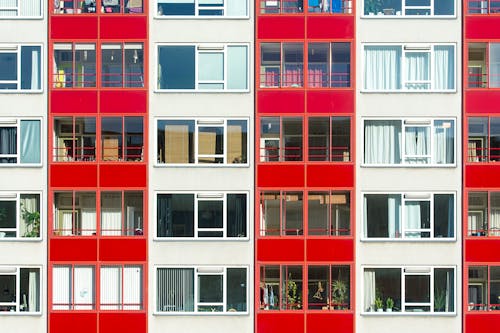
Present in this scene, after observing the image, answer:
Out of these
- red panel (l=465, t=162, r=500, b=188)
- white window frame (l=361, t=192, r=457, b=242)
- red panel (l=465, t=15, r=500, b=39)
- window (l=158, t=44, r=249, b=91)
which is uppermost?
red panel (l=465, t=15, r=500, b=39)

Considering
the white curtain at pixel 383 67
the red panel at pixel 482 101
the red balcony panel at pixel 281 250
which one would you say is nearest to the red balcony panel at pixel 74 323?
the red balcony panel at pixel 281 250

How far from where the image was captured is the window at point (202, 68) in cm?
3244

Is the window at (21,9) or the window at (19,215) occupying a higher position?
the window at (21,9)

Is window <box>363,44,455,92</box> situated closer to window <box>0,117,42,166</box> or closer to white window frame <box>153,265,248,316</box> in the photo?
white window frame <box>153,265,248,316</box>

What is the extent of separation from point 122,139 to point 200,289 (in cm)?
624

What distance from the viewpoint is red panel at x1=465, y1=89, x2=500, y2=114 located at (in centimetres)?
3206

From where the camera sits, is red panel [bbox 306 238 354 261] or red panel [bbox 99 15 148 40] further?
red panel [bbox 99 15 148 40]

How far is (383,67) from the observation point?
32.6 m

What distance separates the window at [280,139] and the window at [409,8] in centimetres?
506

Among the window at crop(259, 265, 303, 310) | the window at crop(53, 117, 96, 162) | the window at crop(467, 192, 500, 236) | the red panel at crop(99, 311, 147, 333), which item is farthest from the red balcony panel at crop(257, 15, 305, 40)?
the red panel at crop(99, 311, 147, 333)

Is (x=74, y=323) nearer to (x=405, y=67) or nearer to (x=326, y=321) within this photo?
(x=326, y=321)

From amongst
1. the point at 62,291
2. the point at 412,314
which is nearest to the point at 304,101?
the point at 412,314

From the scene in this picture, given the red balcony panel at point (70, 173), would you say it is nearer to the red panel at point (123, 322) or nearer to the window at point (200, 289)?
the window at point (200, 289)

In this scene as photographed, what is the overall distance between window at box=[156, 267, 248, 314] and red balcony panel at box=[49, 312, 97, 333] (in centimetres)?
244
